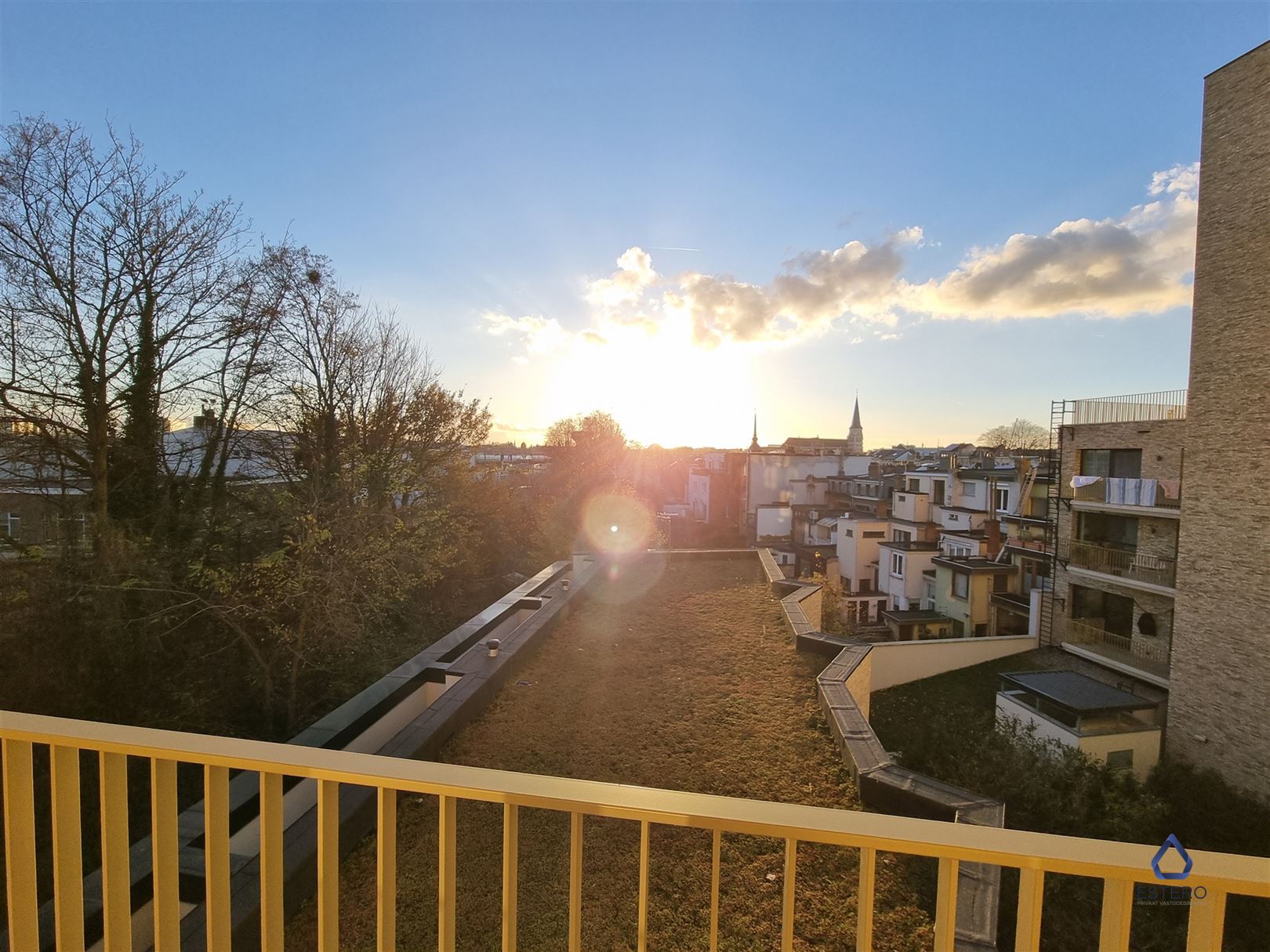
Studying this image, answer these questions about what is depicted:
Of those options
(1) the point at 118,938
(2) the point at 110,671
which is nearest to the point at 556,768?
(1) the point at 118,938

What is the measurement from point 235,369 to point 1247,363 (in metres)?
16.3

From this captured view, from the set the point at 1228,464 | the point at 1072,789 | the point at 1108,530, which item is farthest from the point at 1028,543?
the point at 1072,789

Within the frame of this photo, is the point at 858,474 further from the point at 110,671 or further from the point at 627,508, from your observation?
the point at 110,671

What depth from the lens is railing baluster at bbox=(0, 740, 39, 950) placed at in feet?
4.25

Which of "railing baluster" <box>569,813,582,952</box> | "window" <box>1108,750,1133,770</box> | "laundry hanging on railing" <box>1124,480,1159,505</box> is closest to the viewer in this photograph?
"railing baluster" <box>569,813,582,952</box>

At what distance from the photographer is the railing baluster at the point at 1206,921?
2.66 ft

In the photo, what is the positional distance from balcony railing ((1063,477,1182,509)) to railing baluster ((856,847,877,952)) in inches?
598

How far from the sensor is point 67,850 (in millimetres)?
1343

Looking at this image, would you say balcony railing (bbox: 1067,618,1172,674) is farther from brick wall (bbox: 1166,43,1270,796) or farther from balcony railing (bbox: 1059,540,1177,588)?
brick wall (bbox: 1166,43,1270,796)

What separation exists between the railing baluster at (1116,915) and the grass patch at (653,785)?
194 cm

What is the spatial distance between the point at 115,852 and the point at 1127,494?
17.3 m

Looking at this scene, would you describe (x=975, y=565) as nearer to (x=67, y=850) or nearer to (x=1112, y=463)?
(x=1112, y=463)

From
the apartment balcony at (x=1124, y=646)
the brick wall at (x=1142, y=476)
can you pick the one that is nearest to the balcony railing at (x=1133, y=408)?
the brick wall at (x=1142, y=476)

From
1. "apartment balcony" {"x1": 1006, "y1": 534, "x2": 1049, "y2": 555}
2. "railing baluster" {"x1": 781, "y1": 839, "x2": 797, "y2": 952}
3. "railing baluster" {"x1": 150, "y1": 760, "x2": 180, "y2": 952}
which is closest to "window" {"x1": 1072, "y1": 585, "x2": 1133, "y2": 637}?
"apartment balcony" {"x1": 1006, "y1": 534, "x2": 1049, "y2": 555}
